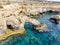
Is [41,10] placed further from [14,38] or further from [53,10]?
[14,38]

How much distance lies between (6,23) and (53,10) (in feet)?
110

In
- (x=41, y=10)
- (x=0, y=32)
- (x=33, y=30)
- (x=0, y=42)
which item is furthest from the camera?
(x=41, y=10)

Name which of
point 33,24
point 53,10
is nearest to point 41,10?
point 53,10

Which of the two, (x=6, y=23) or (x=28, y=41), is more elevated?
(x=6, y=23)

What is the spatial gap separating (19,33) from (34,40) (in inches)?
161

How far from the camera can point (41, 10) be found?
6681 cm

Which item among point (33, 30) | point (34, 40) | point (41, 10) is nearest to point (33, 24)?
point (33, 30)

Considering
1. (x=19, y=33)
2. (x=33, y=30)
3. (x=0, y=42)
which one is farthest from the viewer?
(x=33, y=30)

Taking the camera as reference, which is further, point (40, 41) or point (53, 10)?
point (53, 10)

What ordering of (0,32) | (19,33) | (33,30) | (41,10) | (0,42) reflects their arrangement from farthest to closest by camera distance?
(41,10), (33,30), (19,33), (0,32), (0,42)

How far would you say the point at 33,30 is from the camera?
4319 cm

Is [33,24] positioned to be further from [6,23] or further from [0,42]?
[0,42]

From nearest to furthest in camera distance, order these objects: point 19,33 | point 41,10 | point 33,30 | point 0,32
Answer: point 0,32, point 19,33, point 33,30, point 41,10

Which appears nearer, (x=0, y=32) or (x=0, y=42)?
(x=0, y=42)
